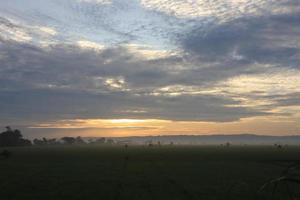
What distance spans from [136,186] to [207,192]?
6.23m

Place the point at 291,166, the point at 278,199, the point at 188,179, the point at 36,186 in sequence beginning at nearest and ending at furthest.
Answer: the point at 291,166, the point at 278,199, the point at 36,186, the point at 188,179

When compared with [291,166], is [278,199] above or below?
below

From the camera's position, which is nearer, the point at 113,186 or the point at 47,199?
the point at 47,199

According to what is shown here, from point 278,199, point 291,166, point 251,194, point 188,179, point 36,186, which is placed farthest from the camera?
point 188,179

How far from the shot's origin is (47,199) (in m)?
27.2

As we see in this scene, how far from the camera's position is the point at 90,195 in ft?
95.1

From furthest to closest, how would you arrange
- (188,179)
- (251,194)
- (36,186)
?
(188,179) < (36,186) < (251,194)

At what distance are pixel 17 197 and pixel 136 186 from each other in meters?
9.24

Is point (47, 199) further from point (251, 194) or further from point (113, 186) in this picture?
point (251, 194)

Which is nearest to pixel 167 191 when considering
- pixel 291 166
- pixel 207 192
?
pixel 207 192

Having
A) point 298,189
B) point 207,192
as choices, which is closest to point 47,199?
point 207,192

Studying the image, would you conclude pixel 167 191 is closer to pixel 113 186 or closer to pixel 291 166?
pixel 113 186

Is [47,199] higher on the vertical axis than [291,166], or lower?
lower

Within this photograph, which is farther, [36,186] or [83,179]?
[83,179]
